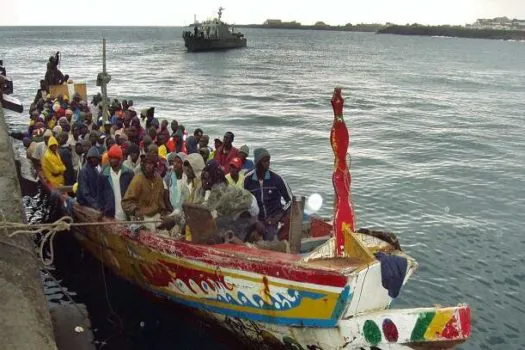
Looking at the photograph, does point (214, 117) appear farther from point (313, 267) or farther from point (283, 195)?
point (313, 267)

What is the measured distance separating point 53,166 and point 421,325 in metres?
7.85

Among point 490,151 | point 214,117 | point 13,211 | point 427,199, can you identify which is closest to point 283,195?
point 13,211

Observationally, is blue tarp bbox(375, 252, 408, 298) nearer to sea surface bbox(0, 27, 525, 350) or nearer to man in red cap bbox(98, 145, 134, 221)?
sea surface bbox(0, 27, 525, 350)

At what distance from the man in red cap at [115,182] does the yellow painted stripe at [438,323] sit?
15.6ft

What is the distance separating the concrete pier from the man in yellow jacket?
98.6 inches

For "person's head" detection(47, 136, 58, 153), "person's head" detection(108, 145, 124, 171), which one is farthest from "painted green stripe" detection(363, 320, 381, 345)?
"person's head" detection(47, 136, 58, 153)

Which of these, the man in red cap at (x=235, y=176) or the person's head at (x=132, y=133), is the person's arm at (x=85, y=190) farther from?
the person's head at (x=132, y=133)

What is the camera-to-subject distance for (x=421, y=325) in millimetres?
5402

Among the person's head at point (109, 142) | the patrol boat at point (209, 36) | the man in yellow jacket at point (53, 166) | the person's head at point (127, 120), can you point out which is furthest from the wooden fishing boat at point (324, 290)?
the patrol boat at point (209, 36)

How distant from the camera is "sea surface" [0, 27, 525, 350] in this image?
10.3m

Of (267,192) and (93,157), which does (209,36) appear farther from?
(267,192)

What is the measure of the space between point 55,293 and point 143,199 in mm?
2935

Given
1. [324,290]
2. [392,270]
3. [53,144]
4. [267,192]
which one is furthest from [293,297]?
[53,144]

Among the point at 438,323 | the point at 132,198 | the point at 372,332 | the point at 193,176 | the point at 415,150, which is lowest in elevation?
the point at 415,150
